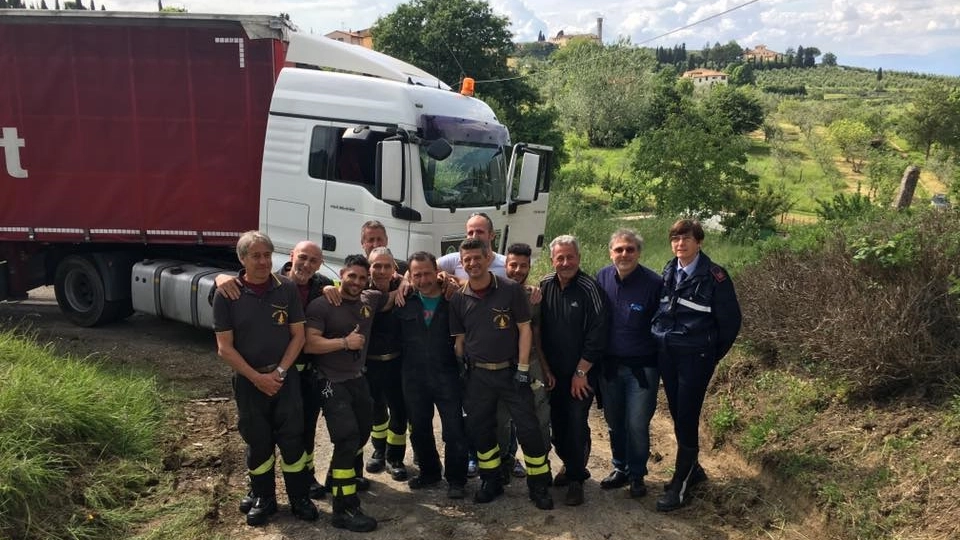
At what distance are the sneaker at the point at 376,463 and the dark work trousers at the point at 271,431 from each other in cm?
73

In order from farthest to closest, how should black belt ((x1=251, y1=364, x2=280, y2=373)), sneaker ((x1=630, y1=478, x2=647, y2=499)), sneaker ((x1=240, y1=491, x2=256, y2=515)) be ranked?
sneaker ((x1=630, y1=478, x2=647, y2=499)) < sneaker ((x1=240, y1=491, x2=256, y2=515)) < black belt ((x1=251, y1=364, x2=280, y2=373))

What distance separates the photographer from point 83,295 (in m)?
7.84

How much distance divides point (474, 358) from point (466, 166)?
2.91m

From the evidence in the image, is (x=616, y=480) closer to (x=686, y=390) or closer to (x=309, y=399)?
(x=686, y=390)

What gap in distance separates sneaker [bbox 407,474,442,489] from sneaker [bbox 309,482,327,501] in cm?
55

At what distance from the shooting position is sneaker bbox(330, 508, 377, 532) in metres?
3.77

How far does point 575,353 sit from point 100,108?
560 cm

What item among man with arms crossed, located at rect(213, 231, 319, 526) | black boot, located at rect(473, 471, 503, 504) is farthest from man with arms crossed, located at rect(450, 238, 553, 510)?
man with arms crossed, located at rect(213, 231, 319, 526)

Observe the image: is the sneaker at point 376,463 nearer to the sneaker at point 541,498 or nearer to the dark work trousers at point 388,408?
the dark work trousers at point 388,408

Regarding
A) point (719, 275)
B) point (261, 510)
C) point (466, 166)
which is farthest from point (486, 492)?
point (466, 166)

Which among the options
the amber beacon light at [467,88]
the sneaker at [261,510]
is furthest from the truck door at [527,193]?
the sneaker at [261,510]

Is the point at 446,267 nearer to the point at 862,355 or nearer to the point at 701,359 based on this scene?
the point at 701,359

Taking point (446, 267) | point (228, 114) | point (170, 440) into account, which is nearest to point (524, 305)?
point (446, 267)

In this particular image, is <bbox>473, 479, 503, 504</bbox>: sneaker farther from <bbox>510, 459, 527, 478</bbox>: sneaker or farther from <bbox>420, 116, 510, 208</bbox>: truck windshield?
<bbox>420, 116, 510, 208</bbox>: truck windshield
